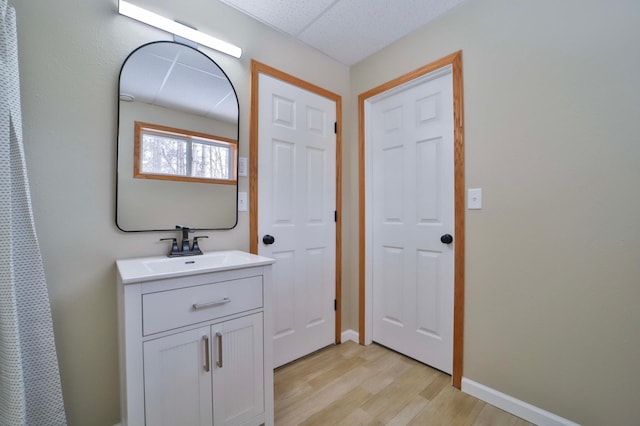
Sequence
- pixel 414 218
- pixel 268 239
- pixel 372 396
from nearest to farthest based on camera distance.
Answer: pixel 372 396 < pixel 268 239 < pixel 414 218

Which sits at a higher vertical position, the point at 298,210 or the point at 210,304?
the point at 298,210

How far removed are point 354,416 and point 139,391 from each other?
1060mm

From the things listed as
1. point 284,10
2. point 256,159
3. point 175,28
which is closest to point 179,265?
point 256,159

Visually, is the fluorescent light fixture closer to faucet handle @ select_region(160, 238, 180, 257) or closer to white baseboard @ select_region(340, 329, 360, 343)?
faucet handle @ select_region(160, 238, 180, 257)

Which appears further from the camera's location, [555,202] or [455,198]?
[455,198]

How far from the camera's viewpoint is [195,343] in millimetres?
1109

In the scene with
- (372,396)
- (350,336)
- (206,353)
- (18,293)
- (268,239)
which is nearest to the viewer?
(18,293)

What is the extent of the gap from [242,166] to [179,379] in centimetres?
119

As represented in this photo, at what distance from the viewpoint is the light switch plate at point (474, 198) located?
5.22 ft

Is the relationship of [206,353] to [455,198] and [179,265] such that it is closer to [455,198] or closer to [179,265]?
[179,265]

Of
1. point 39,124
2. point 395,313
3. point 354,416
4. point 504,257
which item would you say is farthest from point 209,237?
point 504,257

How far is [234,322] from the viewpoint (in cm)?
121

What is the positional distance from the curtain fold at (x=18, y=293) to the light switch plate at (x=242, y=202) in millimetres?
923

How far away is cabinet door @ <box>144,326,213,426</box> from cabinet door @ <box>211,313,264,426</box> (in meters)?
0.04
